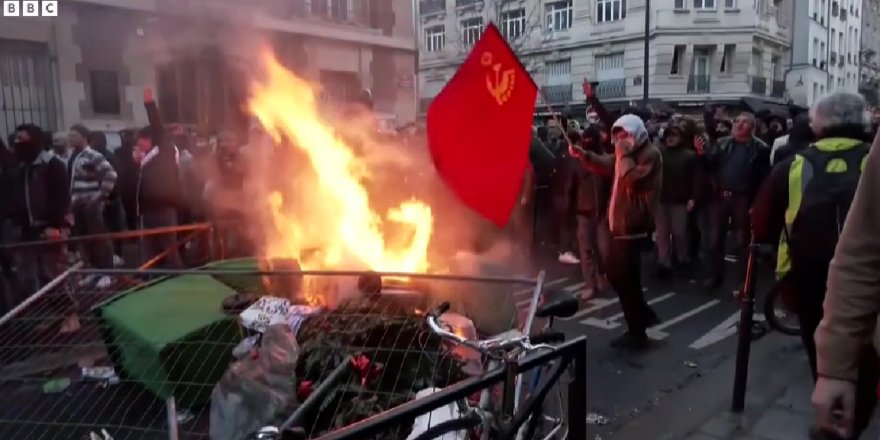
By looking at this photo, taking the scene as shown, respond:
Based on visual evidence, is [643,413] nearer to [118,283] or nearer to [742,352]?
[742,352]

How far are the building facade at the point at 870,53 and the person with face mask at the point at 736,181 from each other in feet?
180

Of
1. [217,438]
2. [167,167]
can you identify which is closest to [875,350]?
[217,438]

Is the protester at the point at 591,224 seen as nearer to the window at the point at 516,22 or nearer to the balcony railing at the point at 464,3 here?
the balcony railing at the point at 464,3

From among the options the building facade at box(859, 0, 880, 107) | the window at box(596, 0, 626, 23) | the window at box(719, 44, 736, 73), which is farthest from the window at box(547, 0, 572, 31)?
the building facade at box(859, 0, 880, 107)

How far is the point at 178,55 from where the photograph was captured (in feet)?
28.1

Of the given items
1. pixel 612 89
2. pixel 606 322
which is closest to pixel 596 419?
pixel 606 322

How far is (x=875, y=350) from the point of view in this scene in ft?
5.92

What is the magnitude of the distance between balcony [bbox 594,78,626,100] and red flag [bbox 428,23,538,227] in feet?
108

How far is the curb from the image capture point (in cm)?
421

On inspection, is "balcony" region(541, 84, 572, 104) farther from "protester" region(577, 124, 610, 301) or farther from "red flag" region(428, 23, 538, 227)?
"red flag" region(428, 23, 538, 227)

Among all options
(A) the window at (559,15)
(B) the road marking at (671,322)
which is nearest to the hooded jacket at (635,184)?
(B) the road marking at (671,322)

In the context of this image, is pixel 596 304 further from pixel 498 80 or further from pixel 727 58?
pixel 727 58

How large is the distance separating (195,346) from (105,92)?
8345mm

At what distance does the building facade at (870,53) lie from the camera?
5522 centimetres
